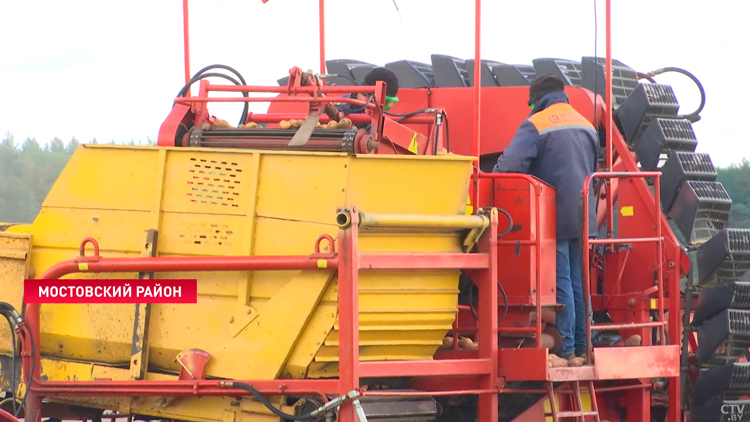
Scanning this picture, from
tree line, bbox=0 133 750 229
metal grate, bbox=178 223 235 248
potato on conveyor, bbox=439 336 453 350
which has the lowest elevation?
potato on conveyor, bbox=439 336 453 350

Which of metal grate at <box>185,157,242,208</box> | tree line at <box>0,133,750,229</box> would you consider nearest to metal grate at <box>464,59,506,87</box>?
metal grate at <box>185,157,242,208</box>

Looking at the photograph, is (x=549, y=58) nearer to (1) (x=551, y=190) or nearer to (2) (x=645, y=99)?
(2) (x=645, y=99)

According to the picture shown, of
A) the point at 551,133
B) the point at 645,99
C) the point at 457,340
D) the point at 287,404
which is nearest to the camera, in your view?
the point at 287,404

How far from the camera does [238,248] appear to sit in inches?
220

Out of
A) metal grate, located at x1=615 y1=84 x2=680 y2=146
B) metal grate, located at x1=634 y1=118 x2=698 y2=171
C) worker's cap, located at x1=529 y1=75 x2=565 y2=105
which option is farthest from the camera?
metal grate, located at x1=615 y1=84 x2=680 y2=146

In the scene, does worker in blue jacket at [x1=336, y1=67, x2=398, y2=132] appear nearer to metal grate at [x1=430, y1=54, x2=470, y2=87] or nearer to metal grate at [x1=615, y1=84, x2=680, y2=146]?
metal grate at [x1=430, y1=54, x2=470, y2=87]

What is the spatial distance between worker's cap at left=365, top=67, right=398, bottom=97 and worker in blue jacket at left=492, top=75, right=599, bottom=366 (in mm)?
1210

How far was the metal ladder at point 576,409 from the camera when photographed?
5883 mm

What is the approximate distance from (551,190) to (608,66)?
1.03m

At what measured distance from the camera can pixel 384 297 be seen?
5.48 metres

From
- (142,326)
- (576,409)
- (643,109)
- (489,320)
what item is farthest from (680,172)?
(142,326)

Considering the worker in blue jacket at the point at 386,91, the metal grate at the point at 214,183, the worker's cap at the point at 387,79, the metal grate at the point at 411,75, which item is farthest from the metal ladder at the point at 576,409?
the metal grate at the point at 411,75

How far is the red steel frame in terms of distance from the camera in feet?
16.9

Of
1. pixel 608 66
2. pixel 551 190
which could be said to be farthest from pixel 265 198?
pixel 608 66
